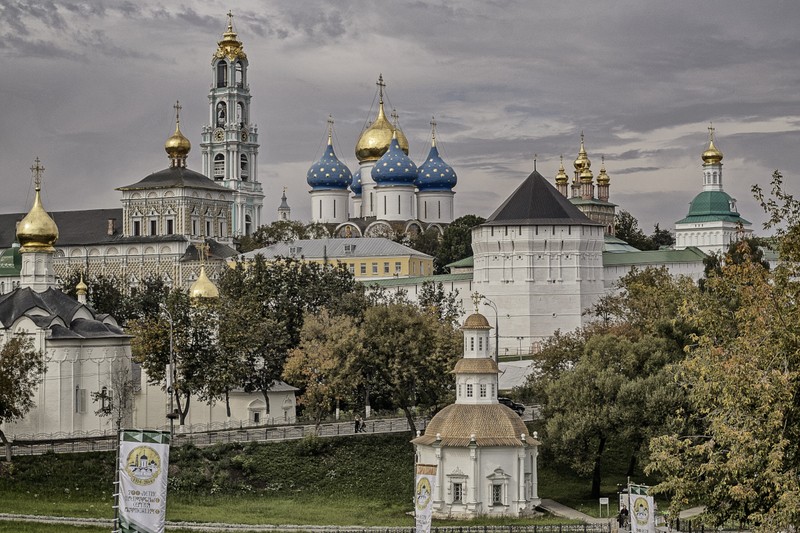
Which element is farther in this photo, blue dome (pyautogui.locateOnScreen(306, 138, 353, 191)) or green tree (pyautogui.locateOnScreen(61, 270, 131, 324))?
→ blue dome (pyautogui.locateOnScreen(306, 138, 353, 191))

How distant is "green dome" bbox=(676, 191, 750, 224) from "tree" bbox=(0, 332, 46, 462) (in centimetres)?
7552

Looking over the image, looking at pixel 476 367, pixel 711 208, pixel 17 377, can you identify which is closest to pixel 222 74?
pixel 711 208

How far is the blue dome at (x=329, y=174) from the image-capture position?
133m

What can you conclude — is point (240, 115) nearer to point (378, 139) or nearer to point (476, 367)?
point (378, 139)

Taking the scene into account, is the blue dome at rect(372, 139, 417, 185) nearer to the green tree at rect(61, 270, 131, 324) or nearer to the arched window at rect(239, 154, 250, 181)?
the arched window at rect(239, 154, 250, 181)

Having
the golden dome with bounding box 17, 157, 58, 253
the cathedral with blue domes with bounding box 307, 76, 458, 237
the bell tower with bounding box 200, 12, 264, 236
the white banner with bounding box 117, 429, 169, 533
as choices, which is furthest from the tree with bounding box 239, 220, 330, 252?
the white banner with bounding box 117, 429, 169, 533

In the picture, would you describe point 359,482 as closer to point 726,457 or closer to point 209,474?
point 209,474

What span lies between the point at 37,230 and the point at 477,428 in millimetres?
24840

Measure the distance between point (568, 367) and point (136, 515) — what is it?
44.0 metres

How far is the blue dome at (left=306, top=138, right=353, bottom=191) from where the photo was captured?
5221 inches

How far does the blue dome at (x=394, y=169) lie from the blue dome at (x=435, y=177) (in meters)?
3.27

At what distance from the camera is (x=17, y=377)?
55062 millimetres

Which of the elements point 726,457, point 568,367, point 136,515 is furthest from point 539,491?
point 136,515

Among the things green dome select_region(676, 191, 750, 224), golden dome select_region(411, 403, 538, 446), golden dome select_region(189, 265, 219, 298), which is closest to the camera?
golden dome select_region(411, 403, 538, 446)
